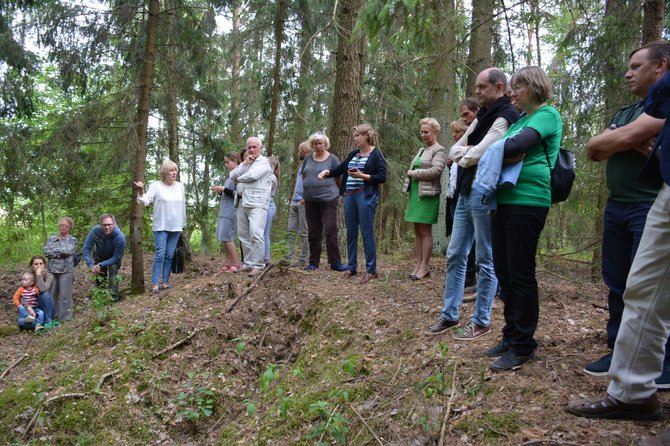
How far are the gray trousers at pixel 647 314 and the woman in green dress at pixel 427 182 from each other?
3696mm

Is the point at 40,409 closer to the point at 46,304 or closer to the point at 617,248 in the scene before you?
the point at 46,304

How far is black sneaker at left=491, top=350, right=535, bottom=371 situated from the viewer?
141 inches

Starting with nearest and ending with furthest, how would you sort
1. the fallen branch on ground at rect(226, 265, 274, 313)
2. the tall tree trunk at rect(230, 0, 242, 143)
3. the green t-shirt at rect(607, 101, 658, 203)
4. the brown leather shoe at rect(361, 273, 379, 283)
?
the green t-shirt at rect(607, 101, 658, 203) < the fallen branch on ground at rect(226, 265, 274, 313) < the brown leather shoe at rect(361, 273, 379, 283) < the tall tree trunk at rect(230, 0, 242, 143)

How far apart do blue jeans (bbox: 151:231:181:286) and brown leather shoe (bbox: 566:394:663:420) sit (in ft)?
21.0

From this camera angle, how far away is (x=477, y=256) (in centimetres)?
416

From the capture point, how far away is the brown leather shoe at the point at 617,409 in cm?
264

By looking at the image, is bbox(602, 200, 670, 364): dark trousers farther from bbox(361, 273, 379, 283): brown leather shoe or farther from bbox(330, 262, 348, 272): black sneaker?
bbox(330, 262, 348, 272): black sneaker

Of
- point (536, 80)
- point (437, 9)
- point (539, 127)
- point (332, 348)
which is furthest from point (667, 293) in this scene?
point (437, 9)

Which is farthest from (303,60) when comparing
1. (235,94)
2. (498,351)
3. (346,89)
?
(498,351)

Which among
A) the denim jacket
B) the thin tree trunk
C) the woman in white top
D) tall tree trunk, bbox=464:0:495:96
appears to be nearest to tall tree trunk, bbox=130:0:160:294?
the woman in white top

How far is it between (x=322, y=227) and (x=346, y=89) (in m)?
2.82

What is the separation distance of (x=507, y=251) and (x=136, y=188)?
19.2ft

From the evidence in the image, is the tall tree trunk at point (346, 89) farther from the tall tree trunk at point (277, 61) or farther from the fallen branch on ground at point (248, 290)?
the fallen branch on ground at point (248, 290)

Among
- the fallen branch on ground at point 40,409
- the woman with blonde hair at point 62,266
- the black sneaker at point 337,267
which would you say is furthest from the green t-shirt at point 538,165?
the woman with blonde hair at point 62,266
